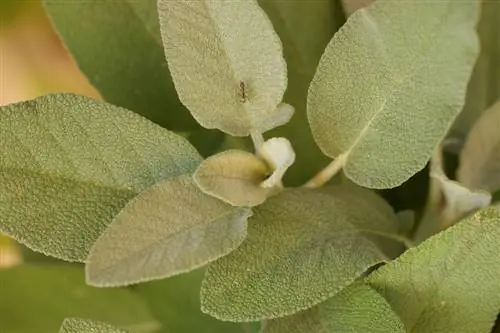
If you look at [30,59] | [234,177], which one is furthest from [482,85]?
[30,59]

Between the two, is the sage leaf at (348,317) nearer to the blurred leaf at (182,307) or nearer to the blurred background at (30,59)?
the blurred leaf at (182,307)

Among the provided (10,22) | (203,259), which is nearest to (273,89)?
(203,259)

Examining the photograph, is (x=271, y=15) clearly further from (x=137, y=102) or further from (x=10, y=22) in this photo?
(x=10, y=22)

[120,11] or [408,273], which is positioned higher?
[120,11]

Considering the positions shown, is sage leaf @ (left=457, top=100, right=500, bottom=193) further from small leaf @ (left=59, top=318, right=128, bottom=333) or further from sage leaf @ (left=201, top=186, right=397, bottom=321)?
small leaf @ (left=59, top=318, right=128, bottom=333)

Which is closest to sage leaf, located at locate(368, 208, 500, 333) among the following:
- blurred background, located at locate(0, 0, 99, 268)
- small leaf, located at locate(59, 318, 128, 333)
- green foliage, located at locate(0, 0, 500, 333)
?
green foliage, located at locate(0, 0, 500, 333)

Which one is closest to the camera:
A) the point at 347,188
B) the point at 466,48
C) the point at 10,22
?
the point at 466,48

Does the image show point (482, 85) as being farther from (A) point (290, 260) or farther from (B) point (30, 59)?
(B) point (30, 59)

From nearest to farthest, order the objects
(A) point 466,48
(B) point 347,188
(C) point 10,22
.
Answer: (A) point 466,48, (B) point 347,188, (C) point 10,22
